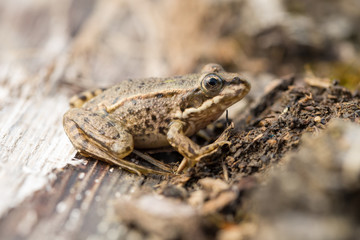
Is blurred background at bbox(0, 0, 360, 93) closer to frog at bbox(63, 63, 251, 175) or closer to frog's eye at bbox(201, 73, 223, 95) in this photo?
frog at bbox(63, 63, 251, 175)

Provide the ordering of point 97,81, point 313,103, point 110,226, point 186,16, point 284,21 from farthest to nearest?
point 186,16 < point 284,21 < point 97,81 < point 313,103 < point 110,226

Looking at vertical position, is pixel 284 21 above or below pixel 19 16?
above

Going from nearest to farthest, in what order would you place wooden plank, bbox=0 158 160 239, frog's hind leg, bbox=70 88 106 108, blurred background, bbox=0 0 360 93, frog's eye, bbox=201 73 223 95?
wooden plank, bbox=0 158 160 239
frog's eye, bbox=201 73 223 95
frog's hind leg, bbox=70 88 106 108
blurred background, bbox=0 0 360 93

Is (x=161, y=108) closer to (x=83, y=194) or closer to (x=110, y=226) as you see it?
(x=83, y=194)

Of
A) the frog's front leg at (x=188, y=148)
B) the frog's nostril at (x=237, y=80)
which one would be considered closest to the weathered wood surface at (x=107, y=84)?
the frog's front leg at (x=188, y=148)

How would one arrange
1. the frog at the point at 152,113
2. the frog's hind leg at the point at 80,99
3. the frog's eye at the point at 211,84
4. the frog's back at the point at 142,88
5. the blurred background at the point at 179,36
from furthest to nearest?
the blurred background at the point at 179,36 → the frog's hind leg at the point at 80,99 → the frog's back at the point at 142,88 → the frog's eye at the point at 211,84 → the frog at the point at 152,113

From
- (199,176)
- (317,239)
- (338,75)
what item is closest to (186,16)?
(338,75)

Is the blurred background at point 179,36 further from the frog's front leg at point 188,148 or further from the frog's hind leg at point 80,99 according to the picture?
the frog's front leg at point 188,148

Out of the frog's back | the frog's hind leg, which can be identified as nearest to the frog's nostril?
the frog's back
